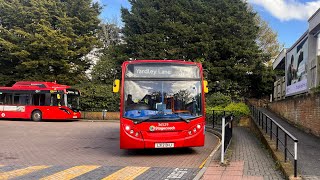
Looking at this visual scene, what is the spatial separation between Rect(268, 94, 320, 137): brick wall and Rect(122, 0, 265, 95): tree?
1237 centimetres

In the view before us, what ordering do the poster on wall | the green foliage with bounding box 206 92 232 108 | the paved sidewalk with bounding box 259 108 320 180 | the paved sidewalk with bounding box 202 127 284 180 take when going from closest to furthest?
the paved sidewalk with bounding box 259 108 320 180 < the paved sidewalk with bounding box 202 127 284 180 < the poster on wall < the green foliage with bounding box 206 92 232 108

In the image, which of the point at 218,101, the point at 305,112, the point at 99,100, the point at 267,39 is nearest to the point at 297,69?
the point at 305,112

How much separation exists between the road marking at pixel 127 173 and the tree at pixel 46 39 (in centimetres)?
2892

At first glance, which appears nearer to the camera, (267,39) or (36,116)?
(36,116)

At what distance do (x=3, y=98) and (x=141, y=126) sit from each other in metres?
24.1

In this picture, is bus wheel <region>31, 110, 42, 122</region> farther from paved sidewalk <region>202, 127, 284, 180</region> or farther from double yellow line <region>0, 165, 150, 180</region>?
paved sidewalk <region>202, 127, 284, 180</region>

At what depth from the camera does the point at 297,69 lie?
21.4 meters

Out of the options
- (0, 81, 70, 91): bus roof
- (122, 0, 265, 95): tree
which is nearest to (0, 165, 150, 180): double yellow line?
(0, 81, 70, 91): bus roof

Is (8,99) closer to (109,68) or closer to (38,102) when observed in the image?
(38,102)

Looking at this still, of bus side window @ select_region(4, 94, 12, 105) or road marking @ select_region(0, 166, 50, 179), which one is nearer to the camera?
road marking @ select_region(0, 166, 50, 179)

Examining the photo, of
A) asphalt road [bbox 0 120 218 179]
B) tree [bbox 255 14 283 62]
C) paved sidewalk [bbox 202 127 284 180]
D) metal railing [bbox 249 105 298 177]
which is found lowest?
asphalt road [bbox 0 120 218 179]

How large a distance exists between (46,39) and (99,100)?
7.97 m

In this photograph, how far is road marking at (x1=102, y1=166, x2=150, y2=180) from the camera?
827 cm

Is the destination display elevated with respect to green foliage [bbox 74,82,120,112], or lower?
elevated
